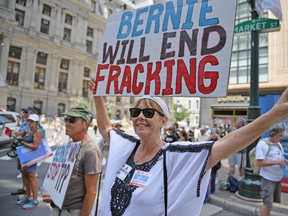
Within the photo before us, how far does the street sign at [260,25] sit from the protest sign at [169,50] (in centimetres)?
384

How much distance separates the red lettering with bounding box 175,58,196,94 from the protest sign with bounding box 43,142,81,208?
4.40 ft

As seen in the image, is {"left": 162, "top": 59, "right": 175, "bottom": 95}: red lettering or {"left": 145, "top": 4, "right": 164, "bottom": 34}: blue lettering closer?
{"left": 162, "top": 59, "right": 175, "bottom": 95}: red lettering

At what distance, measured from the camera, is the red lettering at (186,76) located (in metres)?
1.78

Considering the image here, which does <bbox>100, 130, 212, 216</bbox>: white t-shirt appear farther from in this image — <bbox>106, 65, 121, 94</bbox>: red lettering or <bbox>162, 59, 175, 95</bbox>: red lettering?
<bbox>106, 65, 121, 94</bbox>: red lettering

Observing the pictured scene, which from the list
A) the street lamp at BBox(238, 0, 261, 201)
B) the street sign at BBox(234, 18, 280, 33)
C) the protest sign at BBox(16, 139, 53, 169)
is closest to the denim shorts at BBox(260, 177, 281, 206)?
the street lamp at BBox(238, 0, 261, 201)

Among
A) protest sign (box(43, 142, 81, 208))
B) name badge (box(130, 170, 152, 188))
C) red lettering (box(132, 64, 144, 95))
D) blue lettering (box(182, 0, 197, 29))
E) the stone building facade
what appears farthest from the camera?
the stone building facade

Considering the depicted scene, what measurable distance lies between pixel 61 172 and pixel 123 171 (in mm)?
1145

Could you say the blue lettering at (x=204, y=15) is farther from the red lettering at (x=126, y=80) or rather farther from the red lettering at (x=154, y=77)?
the red lettering at (x=126, y=80)

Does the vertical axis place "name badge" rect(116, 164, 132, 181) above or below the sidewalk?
above

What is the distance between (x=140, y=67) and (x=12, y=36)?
39904mm

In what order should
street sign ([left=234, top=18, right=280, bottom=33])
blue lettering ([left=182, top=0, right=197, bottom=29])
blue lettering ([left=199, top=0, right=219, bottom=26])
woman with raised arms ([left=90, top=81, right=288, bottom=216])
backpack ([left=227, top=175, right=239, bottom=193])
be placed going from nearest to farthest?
woman with raised arms ([left=90, top=81, right=288, bottom=216])
blue lettering ([left=199, top=0, right=219, bottom=26])
blue lettering ([left=182, top=0, right=197, bottom=29])
street sign ([left=234, top=18, right=280, bottom=33])
backpack ([left=227, top=175, right=239, bottom=193])

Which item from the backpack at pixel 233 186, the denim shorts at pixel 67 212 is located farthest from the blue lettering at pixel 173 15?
the backpack at pixel 233 186

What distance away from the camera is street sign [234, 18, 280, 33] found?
4.82 metres

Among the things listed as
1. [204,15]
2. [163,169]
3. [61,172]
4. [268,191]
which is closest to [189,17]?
[204,15]
